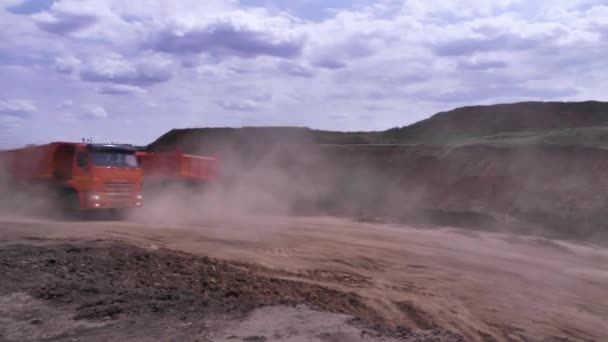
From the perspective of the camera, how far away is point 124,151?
20609 millimetres

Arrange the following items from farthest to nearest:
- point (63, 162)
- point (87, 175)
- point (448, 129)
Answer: point (448, 129)
point (63, 162)
point (87, 175)

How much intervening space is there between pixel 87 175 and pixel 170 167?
4.92 m

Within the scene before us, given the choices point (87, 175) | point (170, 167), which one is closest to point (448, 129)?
point (170, 167)

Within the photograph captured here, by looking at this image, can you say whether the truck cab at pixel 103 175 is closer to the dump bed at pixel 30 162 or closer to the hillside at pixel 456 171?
the dump bed at pixel 30 162

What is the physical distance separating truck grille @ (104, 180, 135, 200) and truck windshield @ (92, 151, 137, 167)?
59cm

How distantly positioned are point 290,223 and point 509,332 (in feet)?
44.5

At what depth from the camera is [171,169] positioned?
947 inches

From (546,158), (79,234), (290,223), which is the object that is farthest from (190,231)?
(546,158)

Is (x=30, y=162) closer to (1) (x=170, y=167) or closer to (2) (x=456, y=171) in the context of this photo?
(1) (x=170, y=167)

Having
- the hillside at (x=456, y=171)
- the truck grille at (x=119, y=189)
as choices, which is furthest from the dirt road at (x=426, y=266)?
the hillside at (x=456, y=171)

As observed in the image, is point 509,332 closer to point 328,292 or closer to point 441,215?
point 328,292

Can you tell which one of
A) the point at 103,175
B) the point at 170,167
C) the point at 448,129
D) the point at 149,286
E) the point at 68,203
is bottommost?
the point at 149,286

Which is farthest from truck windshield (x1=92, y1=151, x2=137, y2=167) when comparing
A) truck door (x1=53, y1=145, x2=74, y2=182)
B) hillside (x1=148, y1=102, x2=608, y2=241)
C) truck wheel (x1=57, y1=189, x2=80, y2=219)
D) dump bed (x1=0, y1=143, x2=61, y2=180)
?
hillside (x1=148, y1=102, x2=608, y2=241)

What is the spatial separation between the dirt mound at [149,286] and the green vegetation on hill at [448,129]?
965 inches
